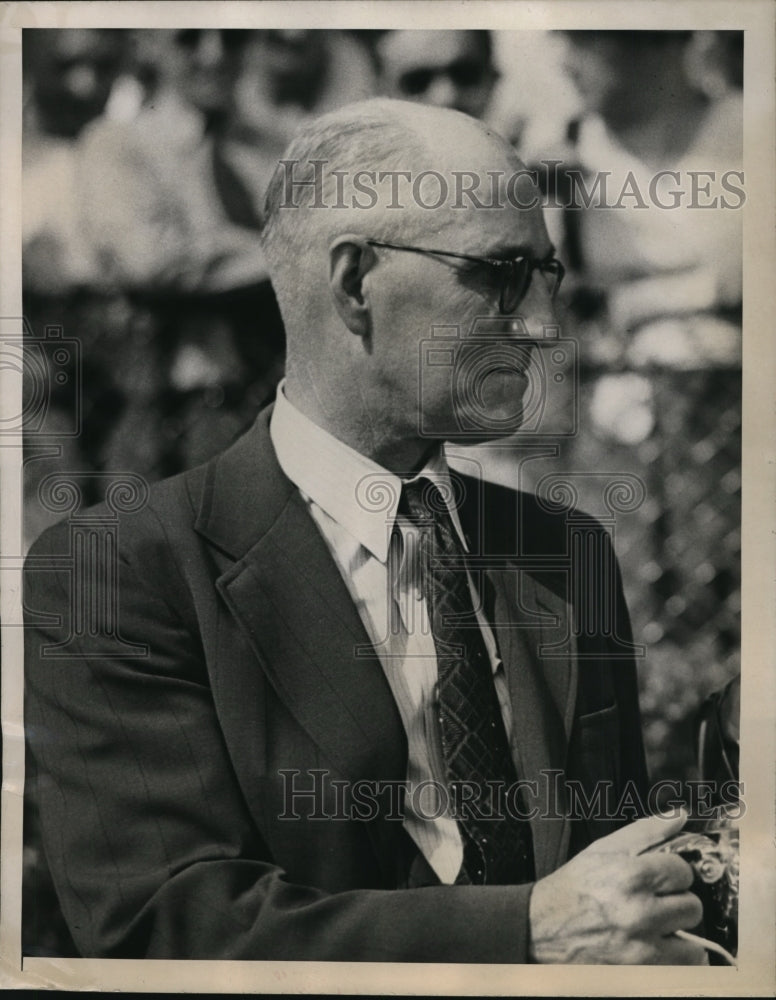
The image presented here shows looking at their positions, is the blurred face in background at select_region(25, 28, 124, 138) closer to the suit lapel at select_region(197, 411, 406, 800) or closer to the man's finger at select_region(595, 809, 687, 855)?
the suit lapel at select_region(197, 411, 406, 800)

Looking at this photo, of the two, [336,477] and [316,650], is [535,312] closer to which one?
[336,477]

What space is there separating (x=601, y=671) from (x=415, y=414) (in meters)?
0.40

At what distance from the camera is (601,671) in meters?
1.41

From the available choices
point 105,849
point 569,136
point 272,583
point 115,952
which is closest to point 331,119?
point 569,136

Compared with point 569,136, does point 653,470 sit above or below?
below

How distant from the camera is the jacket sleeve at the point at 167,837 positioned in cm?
136

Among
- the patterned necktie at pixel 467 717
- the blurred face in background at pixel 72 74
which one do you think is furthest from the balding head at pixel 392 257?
the blurred face in background at pixel 72 74

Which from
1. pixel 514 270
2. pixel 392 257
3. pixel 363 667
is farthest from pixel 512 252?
pixel 363 667

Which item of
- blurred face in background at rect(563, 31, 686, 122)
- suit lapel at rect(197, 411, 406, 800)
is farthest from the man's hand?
blurred face in background at rect(563, 31, 686, 122)

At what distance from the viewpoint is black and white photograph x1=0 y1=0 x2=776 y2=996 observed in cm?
137

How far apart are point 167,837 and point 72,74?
0.97 m

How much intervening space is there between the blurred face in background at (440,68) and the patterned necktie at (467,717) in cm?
48

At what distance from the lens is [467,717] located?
138 cm

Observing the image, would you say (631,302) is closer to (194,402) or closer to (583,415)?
(583,415)
